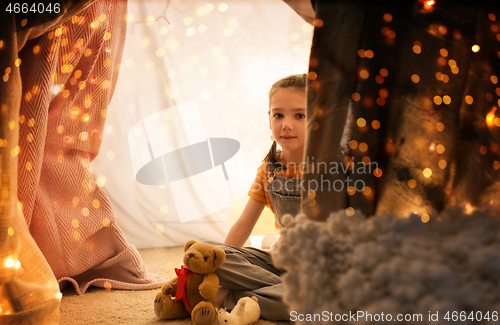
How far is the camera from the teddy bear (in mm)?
806

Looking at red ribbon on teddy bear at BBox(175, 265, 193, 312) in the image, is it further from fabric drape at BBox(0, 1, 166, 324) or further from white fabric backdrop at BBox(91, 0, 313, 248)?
white fabric backdrop at BBox(91, 0, 313, 248)

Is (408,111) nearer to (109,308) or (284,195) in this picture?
(284,195)

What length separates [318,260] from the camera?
36 centimetres

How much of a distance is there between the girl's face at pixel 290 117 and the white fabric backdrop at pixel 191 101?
69cm

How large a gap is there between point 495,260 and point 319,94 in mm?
274

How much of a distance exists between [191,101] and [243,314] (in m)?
1.29

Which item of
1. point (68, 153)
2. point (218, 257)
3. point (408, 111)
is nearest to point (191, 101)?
point (68, 153)

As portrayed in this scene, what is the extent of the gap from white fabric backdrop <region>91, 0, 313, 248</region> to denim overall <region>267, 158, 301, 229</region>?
2.29 feet

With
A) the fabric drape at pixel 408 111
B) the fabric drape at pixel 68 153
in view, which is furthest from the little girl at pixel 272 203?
the fabric drape at pixel 408 111

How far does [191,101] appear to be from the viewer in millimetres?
1817

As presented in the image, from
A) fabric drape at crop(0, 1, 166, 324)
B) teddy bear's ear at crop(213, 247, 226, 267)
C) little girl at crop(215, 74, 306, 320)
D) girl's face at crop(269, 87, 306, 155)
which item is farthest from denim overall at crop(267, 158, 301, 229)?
fabric drape at crop(0, 1, 166, 324)

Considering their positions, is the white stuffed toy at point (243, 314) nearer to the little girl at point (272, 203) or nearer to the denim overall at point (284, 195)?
the little girl at point (272, 203)

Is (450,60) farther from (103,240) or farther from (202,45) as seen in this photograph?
(202,45)

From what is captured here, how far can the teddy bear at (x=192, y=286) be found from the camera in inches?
31.7
